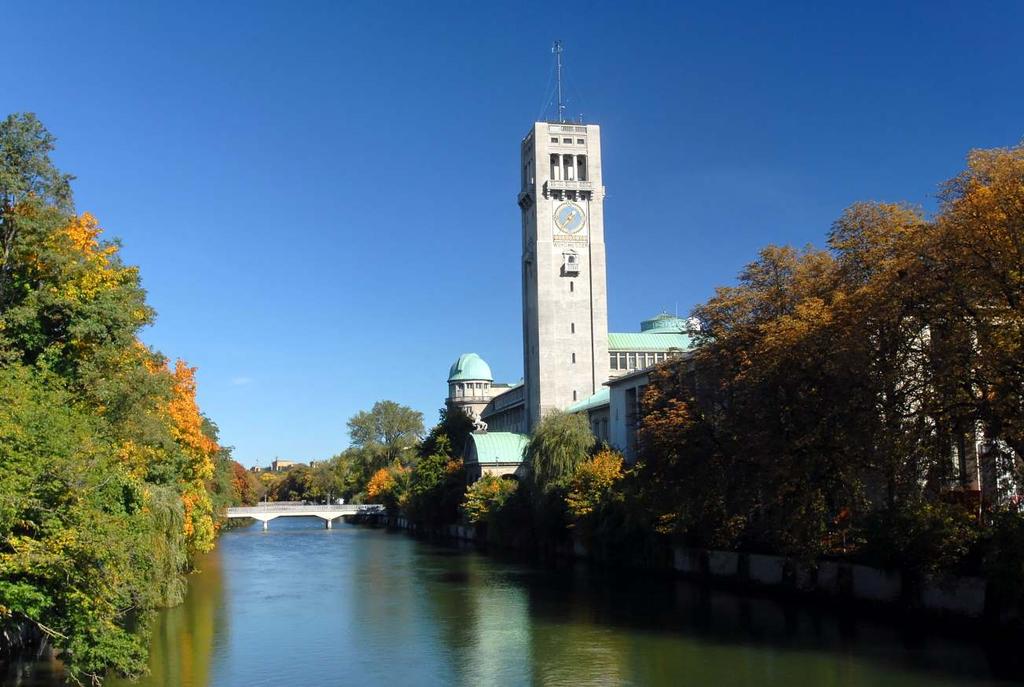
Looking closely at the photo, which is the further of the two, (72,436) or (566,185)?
(566,185)

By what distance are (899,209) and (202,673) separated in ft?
83.1

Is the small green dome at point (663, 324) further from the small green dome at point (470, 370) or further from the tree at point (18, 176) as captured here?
the tree at point (18, 176)

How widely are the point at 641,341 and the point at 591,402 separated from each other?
1667 cm

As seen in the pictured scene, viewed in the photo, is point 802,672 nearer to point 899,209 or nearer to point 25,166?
point 899,209

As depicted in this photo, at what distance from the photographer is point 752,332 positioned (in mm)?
38312

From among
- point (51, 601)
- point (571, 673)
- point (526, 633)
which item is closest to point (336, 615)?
point (526, 633)

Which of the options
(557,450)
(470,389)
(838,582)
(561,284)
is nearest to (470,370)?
(470,389)

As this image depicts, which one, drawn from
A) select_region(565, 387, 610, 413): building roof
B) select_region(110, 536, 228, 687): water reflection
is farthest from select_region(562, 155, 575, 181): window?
select_region(110, 536, 228, 687): water reflection

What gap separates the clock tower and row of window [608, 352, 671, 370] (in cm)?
545

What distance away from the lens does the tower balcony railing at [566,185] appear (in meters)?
86.4

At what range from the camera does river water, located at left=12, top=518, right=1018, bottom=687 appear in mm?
24656

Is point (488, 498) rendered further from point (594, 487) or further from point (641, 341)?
point (641, 341)

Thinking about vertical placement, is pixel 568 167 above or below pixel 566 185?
above

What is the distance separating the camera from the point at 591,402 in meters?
79.4
